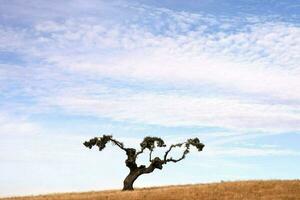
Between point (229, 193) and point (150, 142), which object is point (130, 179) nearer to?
point (150, 142)

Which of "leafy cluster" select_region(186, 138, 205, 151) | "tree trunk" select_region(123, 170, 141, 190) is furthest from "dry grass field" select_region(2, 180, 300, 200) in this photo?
"tree trunk" select_region(123, 170, 141, 190)

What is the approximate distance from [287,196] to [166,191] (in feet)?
37.9

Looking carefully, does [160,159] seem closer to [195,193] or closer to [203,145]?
[203,145]

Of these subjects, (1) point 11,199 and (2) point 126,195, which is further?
(1) point 11,199

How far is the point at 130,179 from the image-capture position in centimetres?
6719

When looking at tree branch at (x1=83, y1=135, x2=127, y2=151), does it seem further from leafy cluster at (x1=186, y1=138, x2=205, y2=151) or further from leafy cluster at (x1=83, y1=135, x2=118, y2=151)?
leafy cluster at (x1=186, y1=138, x2=205, y2=151)

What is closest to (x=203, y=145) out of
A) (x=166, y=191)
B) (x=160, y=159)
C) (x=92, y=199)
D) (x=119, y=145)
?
(x=160, y=159)

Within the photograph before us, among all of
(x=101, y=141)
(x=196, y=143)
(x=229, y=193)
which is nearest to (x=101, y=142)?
(x=101, y=141)

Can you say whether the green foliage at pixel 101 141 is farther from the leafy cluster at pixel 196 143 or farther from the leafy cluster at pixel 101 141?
the leafy cluster at pixel 196 143

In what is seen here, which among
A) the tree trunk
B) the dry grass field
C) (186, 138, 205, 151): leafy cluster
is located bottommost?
the dry grass field

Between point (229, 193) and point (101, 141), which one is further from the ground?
point (101, 141)

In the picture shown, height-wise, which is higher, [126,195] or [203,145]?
[203,145]

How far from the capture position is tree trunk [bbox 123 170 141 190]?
219ft

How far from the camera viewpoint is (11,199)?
62062 mm
